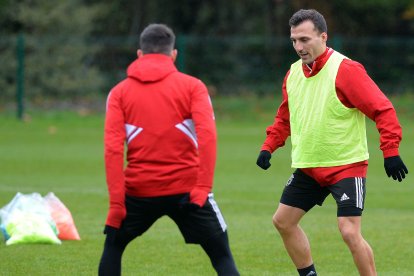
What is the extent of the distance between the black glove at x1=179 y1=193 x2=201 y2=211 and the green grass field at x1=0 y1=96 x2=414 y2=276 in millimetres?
2773

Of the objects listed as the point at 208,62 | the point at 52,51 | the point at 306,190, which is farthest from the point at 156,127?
the point at 208,62

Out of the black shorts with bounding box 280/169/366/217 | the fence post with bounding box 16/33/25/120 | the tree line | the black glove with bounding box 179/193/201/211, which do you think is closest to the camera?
the black glove with bounding box 179/193/201/211

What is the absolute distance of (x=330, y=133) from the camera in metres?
7.90

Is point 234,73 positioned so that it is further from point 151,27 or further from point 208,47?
point 151,27

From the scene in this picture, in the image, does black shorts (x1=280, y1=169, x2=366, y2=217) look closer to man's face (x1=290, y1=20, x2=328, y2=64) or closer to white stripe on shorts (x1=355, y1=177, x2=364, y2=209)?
white stripe on shorts (x1=355, y1=177, x2=364, y2=209)

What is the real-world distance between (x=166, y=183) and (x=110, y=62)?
96.8 feet

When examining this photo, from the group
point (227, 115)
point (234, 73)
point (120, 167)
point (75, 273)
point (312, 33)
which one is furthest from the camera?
point (234, 73)

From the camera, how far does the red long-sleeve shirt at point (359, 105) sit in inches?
298

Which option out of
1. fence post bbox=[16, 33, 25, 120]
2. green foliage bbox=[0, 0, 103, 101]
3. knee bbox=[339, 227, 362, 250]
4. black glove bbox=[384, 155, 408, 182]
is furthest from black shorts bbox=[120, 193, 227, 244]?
green foliage bbox=[0, 0, 103, 101]

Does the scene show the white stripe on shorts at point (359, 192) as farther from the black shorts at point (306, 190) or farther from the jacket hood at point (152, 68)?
the jacket hood at point (152, 68)

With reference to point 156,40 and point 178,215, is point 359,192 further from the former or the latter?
point 156,40

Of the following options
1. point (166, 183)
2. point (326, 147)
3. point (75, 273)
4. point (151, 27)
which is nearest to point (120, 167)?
point (166, 183)

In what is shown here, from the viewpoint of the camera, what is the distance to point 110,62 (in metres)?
36.1

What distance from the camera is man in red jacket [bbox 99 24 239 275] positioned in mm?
6832
